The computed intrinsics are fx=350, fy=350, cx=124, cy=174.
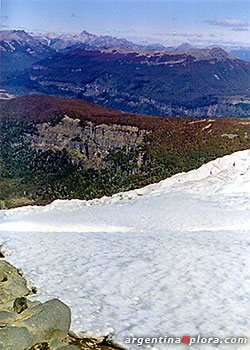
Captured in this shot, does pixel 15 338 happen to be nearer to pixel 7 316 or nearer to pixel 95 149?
pixel 7 316

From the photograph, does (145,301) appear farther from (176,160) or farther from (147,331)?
(176,160)

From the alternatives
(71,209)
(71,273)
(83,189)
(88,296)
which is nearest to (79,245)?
(71,273)

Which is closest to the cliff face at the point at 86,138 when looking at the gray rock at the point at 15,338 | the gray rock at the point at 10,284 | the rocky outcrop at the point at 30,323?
the gray rock at the point at 10,284

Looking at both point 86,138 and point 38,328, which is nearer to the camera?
point 38,328

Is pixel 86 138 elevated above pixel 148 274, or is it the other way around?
pixel 148 274

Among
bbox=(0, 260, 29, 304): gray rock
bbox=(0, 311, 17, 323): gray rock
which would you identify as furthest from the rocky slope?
bbox=(0, 311, 17, 323): gray rock

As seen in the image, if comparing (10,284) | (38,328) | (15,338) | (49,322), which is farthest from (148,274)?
(15,338)

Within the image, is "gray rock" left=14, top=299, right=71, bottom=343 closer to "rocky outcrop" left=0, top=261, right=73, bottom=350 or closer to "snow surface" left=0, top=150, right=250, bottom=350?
"rocky outcrop" left=0, top=261, right=73, bottom=350

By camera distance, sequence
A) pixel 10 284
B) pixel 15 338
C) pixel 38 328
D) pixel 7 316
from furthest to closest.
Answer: pixel 10 284 → pixel 7 316 → pixel 38 328 → pixel 15 338

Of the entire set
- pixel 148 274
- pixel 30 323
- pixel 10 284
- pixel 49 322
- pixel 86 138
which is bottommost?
pixel 86 138
